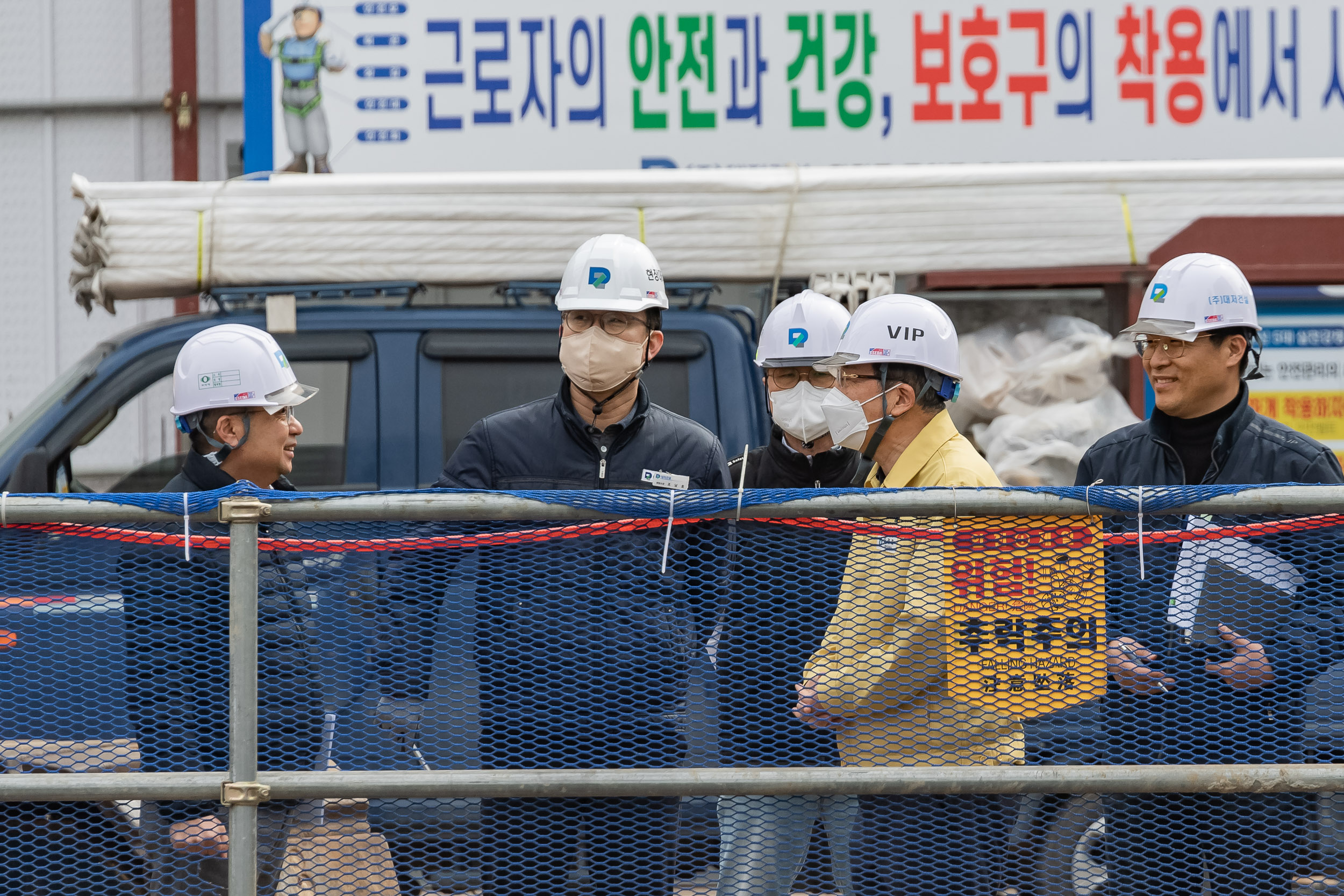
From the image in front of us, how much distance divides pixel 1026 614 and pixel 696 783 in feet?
2.27

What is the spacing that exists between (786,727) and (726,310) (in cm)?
255

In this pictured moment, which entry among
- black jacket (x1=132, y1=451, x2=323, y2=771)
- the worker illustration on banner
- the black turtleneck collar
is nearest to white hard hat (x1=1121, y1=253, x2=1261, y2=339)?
the black turtleneck collar

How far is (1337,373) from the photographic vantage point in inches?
203

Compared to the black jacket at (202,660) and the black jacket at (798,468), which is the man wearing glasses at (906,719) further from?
the black jacket at (798,468)

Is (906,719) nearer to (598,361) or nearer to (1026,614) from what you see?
(1026,614)

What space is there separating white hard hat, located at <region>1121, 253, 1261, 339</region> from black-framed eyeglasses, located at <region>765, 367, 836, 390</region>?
1.16m

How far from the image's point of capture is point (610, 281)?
3342 mm

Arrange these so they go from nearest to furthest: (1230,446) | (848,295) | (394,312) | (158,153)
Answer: (1230,446) → (394,312) → (848,295) → (158,153)

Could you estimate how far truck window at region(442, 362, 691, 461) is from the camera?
14.9 ft

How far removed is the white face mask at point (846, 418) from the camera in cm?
297

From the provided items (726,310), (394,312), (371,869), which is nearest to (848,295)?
(726,310)

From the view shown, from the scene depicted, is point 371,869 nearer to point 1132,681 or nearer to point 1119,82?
point 1132,681

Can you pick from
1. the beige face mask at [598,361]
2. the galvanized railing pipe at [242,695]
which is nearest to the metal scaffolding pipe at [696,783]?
the galvanized railing pipe at [242,695]

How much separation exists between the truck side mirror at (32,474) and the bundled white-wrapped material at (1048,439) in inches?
129
